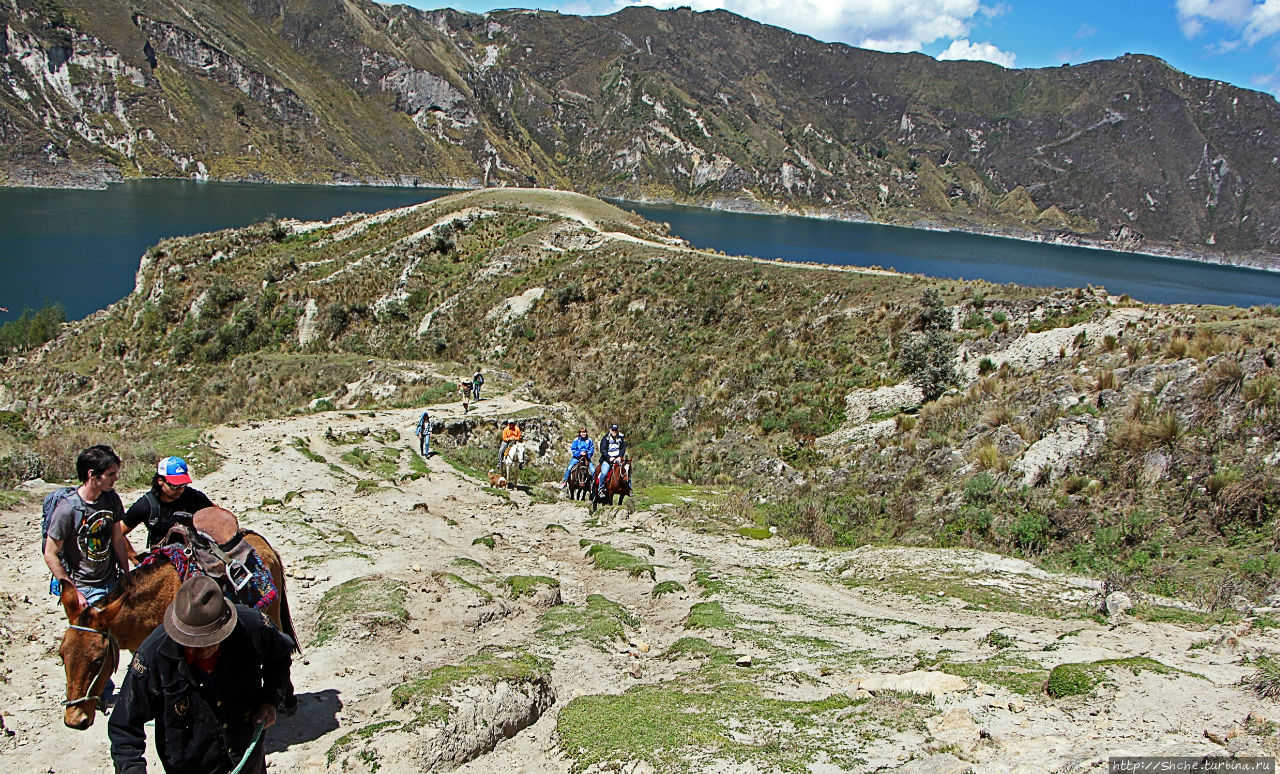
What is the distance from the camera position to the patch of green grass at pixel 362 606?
8552mm

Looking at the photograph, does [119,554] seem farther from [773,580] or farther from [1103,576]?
[1103,576]

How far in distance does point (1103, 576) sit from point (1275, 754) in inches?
341

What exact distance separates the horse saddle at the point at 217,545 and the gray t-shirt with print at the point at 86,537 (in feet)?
2.37

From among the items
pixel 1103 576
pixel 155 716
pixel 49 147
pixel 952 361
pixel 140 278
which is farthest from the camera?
pixel 49 147

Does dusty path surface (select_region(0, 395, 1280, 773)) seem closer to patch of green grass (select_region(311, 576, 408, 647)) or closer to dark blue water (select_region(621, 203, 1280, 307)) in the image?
patch of green grass (select_region(311, 576, 408, 647))

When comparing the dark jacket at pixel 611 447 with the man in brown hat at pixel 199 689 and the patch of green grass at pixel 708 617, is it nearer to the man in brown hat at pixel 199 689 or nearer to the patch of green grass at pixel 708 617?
the patch of green grass at pixel 708 617

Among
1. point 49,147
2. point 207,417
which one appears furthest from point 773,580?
point 49,147

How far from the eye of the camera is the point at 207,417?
35188 millimetres

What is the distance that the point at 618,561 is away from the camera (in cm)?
1322

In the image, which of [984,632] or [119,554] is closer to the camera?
[119,554]

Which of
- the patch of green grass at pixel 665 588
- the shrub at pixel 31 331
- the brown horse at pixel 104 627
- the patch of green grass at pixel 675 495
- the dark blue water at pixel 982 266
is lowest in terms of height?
the shrub at pixel 31 331

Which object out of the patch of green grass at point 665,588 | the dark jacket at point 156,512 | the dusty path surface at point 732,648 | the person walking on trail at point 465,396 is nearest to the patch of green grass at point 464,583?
the dusty path surface at point 732,648

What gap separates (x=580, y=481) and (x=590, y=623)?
1061cm

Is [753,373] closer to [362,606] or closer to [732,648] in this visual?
[732,648]
